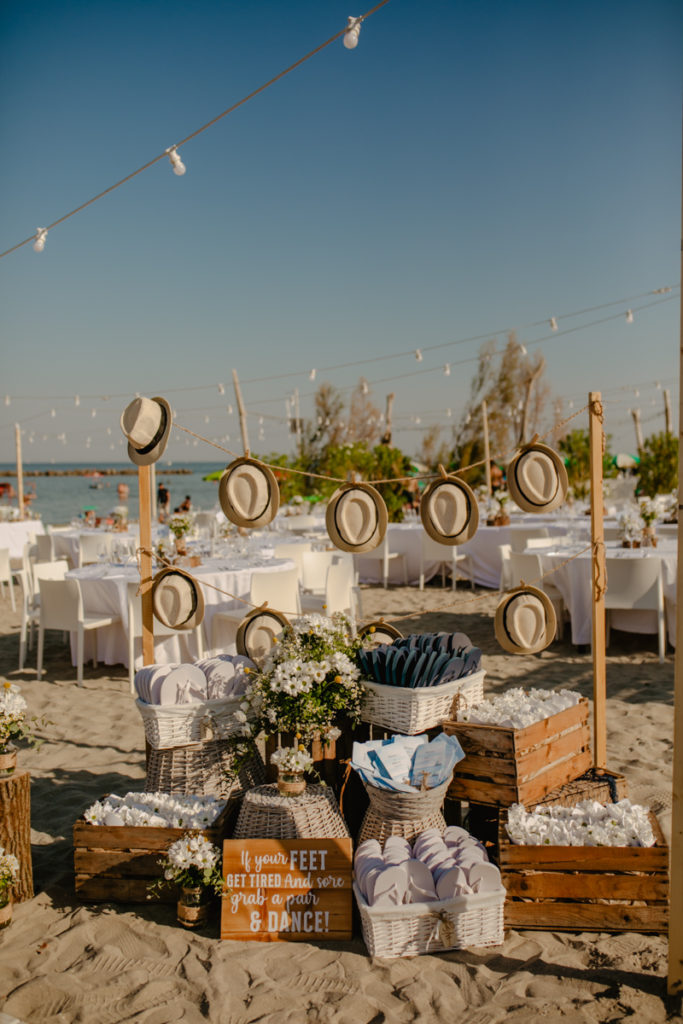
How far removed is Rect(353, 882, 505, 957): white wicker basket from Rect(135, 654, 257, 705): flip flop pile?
1001 millimetres

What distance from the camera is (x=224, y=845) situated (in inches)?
103

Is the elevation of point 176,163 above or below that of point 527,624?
above

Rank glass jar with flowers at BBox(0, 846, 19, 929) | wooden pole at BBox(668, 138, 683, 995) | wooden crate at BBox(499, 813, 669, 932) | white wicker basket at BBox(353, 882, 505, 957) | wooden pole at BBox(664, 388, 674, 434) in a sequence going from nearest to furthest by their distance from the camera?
wooden pole at BBox(668, 138, 683, 995) → white wicker basket at BBox(353, 882, 505, 957) → wooden crate at BBox(499, 813, 669, 932) → glass jar with flowers at BBox(0, 846, 19, 929) → wooden pole at BBox(664, 388, 674, 434)

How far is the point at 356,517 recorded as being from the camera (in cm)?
338

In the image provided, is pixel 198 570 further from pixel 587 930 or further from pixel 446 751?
pixel 587 930

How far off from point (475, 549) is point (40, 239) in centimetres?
666

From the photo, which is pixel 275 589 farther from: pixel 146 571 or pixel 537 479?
pixel 537 479

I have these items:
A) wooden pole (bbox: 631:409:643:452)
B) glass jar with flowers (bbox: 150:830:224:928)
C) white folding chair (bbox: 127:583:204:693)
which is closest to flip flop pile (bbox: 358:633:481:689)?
glass jar with flowers (bbox: 150:830:224:928)

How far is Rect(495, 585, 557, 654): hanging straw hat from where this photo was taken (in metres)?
3.30

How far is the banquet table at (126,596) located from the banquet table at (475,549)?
4.05 metres

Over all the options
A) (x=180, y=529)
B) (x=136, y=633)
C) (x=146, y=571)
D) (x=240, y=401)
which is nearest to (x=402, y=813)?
(x=146, y=571)

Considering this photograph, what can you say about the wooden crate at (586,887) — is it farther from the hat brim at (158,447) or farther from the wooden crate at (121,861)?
the hat brim at (158,447)

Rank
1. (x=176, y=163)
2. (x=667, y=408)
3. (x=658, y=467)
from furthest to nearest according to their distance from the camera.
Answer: (x=667, y=408), (x=658, y=467), (x=176, y=163)

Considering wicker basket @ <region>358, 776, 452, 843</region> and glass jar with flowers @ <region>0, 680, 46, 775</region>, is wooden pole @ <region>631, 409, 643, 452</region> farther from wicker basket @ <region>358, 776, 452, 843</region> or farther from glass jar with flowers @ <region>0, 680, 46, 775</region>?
glass jar with flowers @ <region>0, 680, 46, 775</region>
